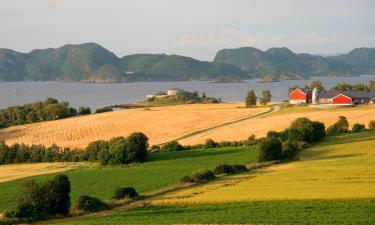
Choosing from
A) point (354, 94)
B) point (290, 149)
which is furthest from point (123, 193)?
point (354, 94)

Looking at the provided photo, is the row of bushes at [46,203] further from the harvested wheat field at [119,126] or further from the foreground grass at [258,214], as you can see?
the harvested wheat field at [119,126]

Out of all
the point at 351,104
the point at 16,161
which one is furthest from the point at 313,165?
the point at 351,104

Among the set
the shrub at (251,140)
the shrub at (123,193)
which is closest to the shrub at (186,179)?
the shrub at (123,193)

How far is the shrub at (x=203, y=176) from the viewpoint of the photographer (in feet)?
109

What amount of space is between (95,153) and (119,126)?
28479 millimetres

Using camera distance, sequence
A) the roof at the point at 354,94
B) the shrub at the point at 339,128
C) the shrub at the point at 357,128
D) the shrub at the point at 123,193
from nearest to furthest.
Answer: the shrub at the point at 123,193, the shrub at the point at 357,128, the shrub at the point at 339,128, the roof at the point at 354,94

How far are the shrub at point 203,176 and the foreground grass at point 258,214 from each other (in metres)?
6.96

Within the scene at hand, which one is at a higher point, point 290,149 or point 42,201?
point 290,149

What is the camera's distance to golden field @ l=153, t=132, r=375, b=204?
26562mm

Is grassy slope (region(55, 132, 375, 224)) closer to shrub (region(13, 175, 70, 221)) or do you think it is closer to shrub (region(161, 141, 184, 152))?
shrub (region(13, 175, 70, 221))

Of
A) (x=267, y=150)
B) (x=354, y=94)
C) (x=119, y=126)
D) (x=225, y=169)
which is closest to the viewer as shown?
(x=225, y=169)

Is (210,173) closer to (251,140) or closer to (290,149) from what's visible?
(290,149)

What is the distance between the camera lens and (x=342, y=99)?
278 ft

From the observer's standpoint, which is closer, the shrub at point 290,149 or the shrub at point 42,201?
the shrub at point 42,201
